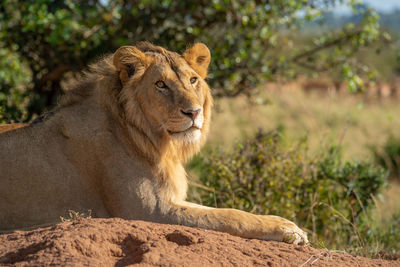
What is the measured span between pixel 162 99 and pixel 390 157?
814cm

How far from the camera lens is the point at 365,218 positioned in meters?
6.09

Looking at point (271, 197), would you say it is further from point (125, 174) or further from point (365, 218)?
point (125, 174)

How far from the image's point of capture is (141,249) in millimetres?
3139

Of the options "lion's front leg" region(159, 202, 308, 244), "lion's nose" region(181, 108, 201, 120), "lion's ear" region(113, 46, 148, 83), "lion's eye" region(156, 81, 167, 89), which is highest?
"lion's ear" region(113, 46, 148, 83)

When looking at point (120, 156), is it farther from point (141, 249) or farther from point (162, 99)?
point (141, 249)

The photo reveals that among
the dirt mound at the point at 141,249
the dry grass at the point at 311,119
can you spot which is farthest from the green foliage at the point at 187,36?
the dry grass at the point at 311,119

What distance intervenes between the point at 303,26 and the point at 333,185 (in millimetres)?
2762

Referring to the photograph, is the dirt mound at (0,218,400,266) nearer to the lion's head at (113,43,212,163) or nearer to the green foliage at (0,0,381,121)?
the lion's head at (113,43,212,163)

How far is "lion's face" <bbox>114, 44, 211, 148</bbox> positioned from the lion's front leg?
636 millimetres

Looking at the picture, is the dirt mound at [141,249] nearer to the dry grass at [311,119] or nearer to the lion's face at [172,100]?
the lion's face at [172,100]

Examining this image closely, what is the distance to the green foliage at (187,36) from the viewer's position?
7079 millimetres

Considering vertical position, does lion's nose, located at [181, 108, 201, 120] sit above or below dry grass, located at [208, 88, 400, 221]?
above

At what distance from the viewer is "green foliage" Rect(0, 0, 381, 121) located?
708cm

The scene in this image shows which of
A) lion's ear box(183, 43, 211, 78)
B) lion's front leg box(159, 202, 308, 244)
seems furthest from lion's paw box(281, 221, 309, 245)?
lion's ear box(183, 43, 211, 78)
